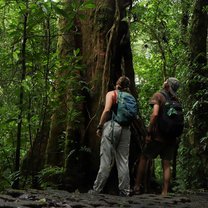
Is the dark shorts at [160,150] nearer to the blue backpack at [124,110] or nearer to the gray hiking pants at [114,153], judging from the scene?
the gray hiking pants at [114,153]

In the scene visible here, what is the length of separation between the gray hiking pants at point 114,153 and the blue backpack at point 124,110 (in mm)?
95

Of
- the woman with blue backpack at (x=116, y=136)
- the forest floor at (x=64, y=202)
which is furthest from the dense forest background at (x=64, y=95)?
the forest floor at (x=64, y=202)

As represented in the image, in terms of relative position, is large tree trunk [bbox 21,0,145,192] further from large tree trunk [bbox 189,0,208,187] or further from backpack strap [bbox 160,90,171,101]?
large tree trunk [bbox 189,0,208,187]

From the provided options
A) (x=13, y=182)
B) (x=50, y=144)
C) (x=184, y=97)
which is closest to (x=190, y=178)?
(x=184, y=97)

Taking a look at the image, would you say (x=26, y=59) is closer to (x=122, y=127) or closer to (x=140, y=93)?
(x=122, y=127)

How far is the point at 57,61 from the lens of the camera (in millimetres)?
5934

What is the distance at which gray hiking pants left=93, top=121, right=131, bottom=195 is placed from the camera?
19.8ft

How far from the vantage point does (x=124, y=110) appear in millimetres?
6172

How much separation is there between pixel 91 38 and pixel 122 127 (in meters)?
2.31

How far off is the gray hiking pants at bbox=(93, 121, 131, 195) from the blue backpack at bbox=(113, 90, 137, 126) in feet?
0.31

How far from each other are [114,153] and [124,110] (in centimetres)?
69

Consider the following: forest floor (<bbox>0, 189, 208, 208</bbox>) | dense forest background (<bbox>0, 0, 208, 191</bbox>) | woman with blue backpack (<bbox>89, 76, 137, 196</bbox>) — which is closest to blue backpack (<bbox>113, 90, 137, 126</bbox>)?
woman with blue backpack (<bbox>89, 76, 137, 196</bbox>)

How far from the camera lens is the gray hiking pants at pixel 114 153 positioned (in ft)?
19.8

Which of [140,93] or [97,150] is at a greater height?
[140,93]
